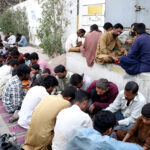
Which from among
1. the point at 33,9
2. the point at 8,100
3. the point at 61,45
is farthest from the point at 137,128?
the point at 33,9

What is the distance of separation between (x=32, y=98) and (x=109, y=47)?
2254mm

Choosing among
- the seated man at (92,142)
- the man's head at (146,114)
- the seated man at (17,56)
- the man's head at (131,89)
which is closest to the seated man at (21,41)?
the seated man at (17,56)

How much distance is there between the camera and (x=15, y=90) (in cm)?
433

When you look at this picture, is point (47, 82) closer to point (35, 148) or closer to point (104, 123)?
point (35, 148)

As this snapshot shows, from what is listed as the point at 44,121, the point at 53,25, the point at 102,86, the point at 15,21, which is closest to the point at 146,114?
the point at 102,86

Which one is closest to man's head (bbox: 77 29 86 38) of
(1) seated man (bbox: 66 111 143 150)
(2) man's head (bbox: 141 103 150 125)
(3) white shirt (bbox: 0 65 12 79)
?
(3) white shirt (bbox: 0 65 12 79)

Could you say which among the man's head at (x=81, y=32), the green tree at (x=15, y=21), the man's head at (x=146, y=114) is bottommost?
the man's head at (x=146, y=114)

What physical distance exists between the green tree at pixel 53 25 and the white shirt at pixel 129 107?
5178 millimetres

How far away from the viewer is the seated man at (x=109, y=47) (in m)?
4.60

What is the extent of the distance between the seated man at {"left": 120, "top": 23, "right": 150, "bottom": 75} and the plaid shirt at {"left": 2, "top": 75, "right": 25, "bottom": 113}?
223cm

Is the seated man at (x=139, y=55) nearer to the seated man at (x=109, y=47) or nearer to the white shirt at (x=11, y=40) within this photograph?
the seated man at (x=109, y=47)

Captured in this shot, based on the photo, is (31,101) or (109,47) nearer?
(31,101)

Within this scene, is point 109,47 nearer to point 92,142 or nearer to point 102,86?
point 102,86

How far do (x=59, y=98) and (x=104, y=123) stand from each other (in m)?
0.97
